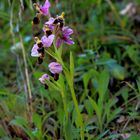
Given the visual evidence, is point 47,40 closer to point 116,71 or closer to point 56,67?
point 56,67

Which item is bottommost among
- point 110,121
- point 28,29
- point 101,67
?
point 110,121

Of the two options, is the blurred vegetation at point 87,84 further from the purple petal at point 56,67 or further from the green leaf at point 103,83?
the purple petal at point 56,67

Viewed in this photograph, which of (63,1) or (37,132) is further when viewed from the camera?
(63,1)

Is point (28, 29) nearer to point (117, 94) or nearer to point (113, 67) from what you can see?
point (113, 67)

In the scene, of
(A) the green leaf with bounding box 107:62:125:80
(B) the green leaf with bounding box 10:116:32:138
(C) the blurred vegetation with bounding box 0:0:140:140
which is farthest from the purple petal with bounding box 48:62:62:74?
(A) the green leaf with bounding box 107:62:125:80

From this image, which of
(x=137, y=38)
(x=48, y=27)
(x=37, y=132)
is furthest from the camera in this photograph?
(x=137, y=38)

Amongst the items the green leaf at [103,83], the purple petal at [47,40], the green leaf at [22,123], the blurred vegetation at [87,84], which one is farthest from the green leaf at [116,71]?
the purple petal at [47,40]

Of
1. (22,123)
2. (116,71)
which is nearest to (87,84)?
(116,71)

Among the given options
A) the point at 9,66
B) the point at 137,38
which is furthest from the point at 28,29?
the point at 137,38
